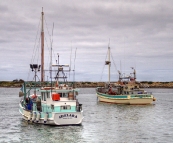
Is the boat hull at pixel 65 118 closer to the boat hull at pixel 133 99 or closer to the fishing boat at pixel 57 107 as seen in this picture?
the fishing boat at pixel 57 107

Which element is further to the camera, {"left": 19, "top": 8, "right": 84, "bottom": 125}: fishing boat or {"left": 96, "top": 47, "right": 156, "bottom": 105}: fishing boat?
{"left": 96, "top": 47, "right": 156, "bottom": 105}: fishing boat

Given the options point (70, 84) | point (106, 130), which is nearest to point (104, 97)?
point (70, 84)

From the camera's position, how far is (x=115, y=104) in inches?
3068

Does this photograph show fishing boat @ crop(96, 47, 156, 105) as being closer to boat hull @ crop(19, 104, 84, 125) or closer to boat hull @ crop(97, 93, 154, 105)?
boat hull @ crop(97, 93, 154, 105)

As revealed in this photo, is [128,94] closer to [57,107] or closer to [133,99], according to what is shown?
[133,99]

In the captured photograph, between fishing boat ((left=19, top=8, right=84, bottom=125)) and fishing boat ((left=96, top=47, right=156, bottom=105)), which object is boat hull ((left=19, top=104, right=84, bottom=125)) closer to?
fishing boat ((left=19, top=8, right=84, bottom=125))

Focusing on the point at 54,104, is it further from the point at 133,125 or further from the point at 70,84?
the point at 133,125

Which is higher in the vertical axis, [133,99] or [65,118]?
[133,99]

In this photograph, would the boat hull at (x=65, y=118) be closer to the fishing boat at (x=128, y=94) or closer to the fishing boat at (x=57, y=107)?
the fishing boat at (x=57, y=107)

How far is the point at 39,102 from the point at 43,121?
3.15 metres

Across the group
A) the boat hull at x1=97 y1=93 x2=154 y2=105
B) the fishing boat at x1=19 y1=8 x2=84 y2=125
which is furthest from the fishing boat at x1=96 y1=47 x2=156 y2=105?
the fishing boat at x1=19 y1=8 x2=84 y2=125

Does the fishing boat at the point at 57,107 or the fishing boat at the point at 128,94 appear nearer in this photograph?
the fishing boat at the point at 57,107

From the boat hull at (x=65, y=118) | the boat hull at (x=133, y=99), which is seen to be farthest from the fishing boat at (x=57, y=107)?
the boat hull at (x=133, y=99)

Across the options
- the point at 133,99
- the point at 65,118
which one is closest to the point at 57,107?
the point at 65,118
